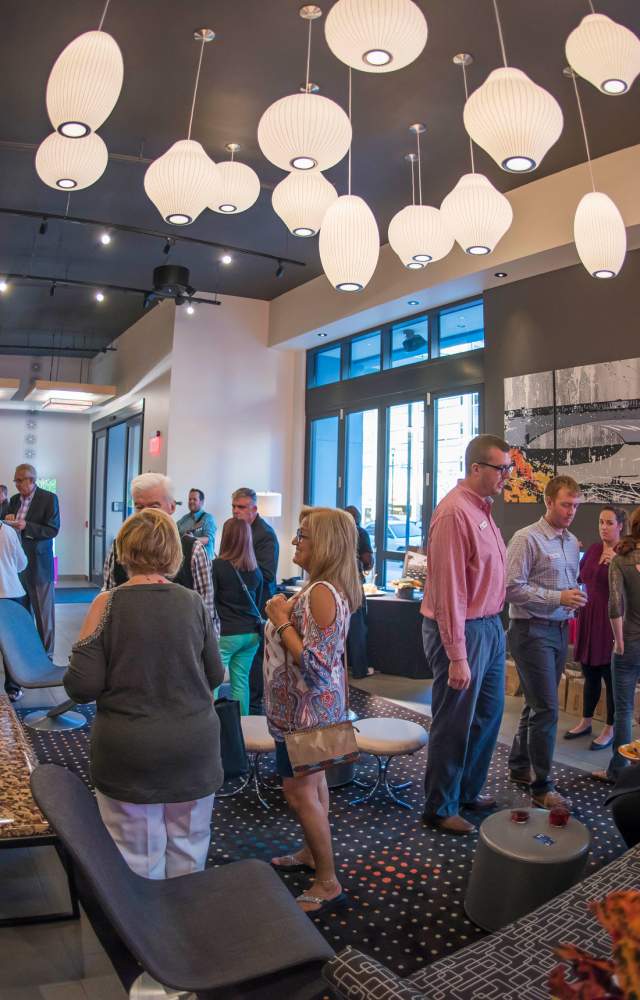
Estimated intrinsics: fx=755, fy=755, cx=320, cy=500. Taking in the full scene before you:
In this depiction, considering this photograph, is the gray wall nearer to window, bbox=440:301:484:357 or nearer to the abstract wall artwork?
the abstract wall artwork

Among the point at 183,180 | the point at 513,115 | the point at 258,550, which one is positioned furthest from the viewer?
the point at 258,550

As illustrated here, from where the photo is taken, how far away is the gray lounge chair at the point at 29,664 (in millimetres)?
4563

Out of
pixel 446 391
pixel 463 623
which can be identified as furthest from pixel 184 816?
pixel 446 391

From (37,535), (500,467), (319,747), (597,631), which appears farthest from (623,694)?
(37,535)

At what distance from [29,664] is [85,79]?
3.36 m

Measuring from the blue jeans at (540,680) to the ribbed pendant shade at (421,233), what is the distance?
2.07 m

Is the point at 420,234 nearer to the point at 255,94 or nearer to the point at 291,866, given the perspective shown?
the point at 255,94

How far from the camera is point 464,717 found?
3432 millimetres

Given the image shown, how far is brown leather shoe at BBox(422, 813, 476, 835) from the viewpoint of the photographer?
3429 millimetres

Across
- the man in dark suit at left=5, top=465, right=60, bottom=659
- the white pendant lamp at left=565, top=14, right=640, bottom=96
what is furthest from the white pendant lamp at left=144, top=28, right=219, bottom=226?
the man in dark suit at left=5, top=465, right=60, bottom=659

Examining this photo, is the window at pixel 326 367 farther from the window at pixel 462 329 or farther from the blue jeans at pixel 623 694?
the blue jeans at pixel 623 694

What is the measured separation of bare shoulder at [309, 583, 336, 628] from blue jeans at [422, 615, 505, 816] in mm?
978

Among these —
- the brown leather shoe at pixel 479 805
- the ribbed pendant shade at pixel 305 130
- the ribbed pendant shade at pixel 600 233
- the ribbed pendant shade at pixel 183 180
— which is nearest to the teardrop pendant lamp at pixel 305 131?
the ribbed pendant shade at pixel 305 130

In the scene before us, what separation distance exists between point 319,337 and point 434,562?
670 centimetres
